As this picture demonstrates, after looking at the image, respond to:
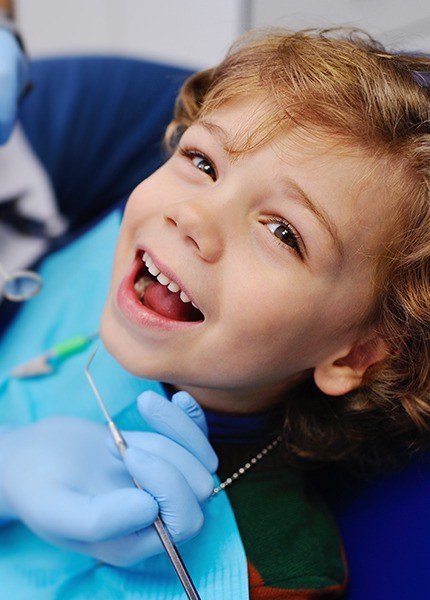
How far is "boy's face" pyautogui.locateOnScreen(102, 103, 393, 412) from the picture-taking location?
0.77 metres

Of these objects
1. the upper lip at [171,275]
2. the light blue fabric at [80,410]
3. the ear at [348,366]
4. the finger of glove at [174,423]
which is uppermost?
the upper lip at [171,275]

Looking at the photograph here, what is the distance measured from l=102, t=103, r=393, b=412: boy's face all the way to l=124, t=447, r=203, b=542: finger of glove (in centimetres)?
11

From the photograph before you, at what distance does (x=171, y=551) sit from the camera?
69cm

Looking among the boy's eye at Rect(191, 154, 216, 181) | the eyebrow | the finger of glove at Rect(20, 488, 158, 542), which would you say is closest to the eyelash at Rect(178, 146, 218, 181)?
the boy's eye at Rect(191, 154, 216, 181)

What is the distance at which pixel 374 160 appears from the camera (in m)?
0.78

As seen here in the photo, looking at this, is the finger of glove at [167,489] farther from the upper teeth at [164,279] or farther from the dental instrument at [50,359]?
the dental instrument at [50,359]

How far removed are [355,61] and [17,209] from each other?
671mm

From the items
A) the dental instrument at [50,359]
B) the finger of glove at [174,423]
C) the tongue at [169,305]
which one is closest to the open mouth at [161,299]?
the tongue at [169,305]

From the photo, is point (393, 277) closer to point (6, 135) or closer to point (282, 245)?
point (282, 245)

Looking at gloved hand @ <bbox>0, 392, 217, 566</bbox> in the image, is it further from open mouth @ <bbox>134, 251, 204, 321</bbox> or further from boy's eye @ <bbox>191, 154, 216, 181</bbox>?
boy's eye @ <bbox>191, 154, 216, 181</bbox>

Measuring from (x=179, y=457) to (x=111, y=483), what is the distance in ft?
0.32

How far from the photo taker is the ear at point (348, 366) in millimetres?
879

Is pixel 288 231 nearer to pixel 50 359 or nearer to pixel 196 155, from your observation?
pixel 196 155

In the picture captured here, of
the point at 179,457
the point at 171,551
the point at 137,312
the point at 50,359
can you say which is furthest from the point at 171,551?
the point at 50,359
